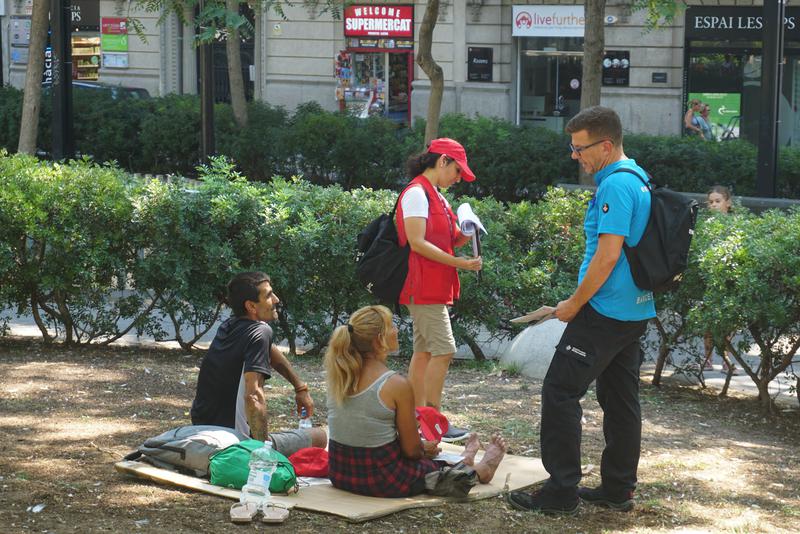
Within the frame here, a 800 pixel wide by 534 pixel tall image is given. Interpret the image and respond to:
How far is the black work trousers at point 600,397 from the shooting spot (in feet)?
16.5

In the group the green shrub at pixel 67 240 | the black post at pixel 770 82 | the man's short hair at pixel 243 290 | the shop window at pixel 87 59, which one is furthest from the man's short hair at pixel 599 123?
the shop window at pixel 87 59

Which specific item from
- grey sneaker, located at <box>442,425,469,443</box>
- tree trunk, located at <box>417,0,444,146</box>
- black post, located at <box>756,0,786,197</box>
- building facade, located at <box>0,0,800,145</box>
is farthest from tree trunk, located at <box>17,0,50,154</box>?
building facade, located at <box>0,0,800,145</box>

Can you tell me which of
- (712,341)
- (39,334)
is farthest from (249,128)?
(712,341)

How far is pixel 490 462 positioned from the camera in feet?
18.0

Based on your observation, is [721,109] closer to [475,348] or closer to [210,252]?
[475,348]

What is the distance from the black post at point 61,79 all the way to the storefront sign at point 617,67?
16.2 metres

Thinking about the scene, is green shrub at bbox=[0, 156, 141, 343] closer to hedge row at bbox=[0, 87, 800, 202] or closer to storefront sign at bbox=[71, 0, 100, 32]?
hedge row at bbox=[0, 87, 800, 202]

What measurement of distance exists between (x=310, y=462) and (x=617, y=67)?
2317cm

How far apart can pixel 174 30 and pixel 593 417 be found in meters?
27.3

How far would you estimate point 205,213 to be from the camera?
8.62 m

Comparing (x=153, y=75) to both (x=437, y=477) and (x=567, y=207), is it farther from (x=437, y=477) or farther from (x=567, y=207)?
(x=437, y=477)

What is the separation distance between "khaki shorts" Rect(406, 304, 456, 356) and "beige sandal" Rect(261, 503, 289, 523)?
5.39ft

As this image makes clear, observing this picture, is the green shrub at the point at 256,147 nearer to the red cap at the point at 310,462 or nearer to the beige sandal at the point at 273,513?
the red cap at the point at 310,462

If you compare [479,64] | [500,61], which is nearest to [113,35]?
[479,64]
